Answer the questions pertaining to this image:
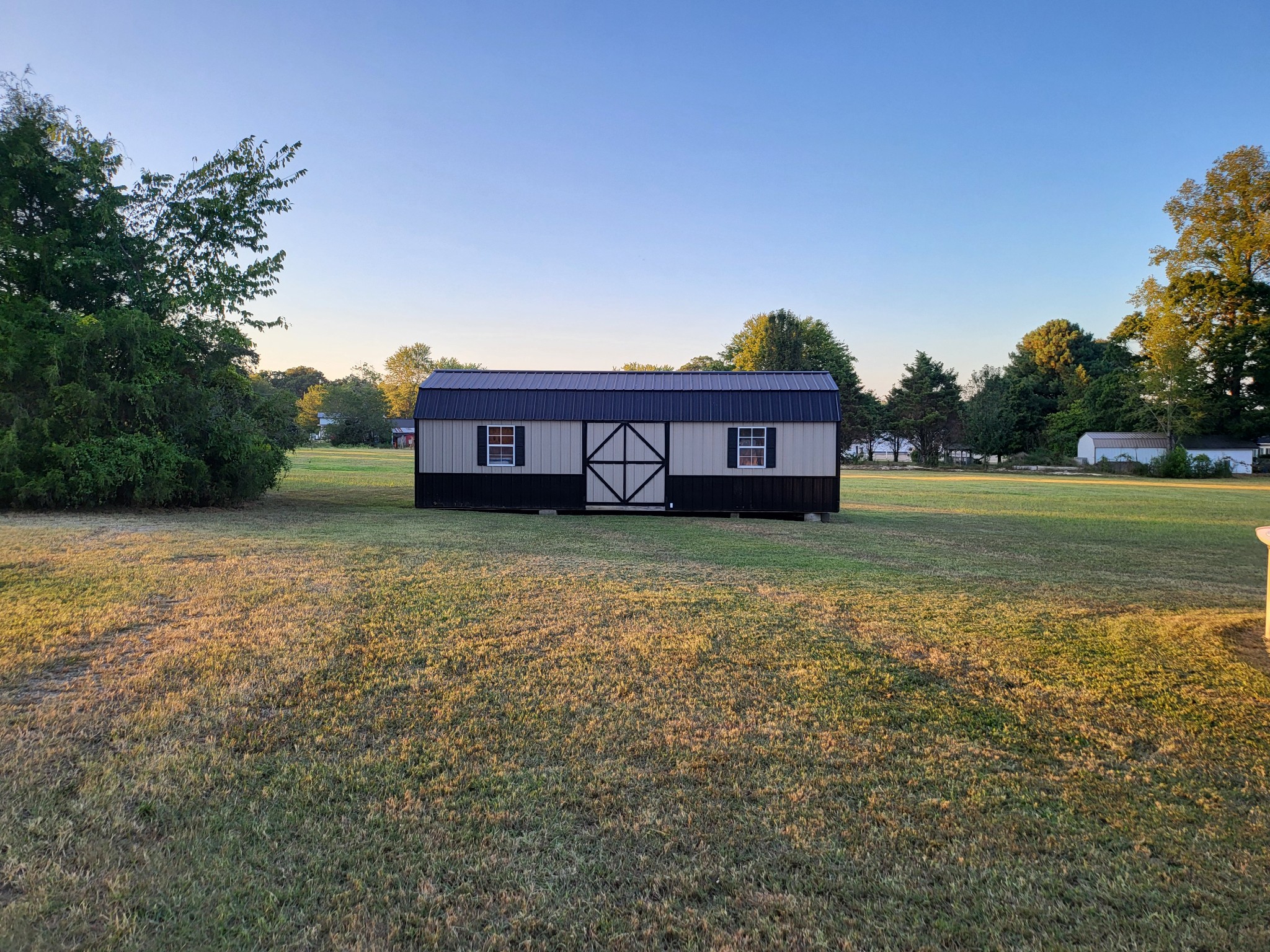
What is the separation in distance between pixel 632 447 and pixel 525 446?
2.65 meters

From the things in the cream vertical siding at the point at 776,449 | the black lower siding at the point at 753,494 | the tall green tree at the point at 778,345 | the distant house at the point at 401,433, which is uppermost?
the tall green tree at the point at 778,345

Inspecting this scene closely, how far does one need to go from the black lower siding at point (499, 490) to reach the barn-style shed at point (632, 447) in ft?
0.07

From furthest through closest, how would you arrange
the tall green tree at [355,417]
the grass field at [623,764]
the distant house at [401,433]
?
1. the distant house at [401,433]
2. the tall green tree at [355,417]
3. the grass field at [623,764]

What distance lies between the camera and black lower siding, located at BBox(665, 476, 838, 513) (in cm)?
1620

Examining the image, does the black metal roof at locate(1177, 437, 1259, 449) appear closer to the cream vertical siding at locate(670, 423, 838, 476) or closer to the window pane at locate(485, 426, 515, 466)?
the cream vertical siding at locate(670, 423, 838, 476)

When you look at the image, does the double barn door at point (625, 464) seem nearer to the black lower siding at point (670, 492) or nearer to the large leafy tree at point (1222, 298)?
the black lower siding at point (670, 492)

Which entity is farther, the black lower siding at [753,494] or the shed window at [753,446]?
the shed window at [753,446]

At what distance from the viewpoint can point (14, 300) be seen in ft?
45.5

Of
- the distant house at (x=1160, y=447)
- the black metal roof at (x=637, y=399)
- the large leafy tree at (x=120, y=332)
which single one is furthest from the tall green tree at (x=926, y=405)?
the large leafy tree at (x=120, y=332)

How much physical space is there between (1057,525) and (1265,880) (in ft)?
46.2

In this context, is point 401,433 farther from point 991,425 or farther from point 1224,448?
point 1224,448

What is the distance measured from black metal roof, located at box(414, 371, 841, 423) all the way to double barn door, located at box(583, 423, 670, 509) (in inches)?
14.1

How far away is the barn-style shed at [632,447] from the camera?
16.3 m

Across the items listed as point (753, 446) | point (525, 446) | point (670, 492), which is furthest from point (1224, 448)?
point (525, 446)
